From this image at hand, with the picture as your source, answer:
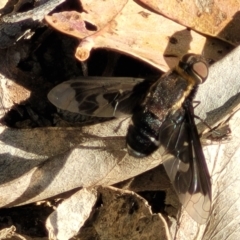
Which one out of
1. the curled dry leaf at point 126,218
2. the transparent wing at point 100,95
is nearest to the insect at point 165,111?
the transparent wing at point 100,95

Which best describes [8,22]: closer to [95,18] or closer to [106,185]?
[95,18]

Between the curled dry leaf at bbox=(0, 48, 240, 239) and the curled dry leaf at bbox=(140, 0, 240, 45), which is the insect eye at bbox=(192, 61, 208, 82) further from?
the curled dry leaf at bbox=(140, 0, 240, 45)

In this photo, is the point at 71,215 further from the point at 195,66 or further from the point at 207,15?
the point at 207,15

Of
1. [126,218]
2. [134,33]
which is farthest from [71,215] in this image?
[134,33]

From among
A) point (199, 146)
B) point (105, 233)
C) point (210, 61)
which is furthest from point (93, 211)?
point (210, 61)

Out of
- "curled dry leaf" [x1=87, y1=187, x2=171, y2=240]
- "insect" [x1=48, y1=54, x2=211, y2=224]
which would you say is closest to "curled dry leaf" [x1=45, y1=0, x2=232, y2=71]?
"insect" [x1=48, y1=54, x2=211, y2=224]

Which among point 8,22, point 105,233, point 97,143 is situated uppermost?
point 8,22

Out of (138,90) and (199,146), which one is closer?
(199,146)
